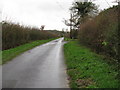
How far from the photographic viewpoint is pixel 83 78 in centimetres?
673

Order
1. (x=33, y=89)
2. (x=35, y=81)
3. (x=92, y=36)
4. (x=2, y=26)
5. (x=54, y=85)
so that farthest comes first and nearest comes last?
(x=2, y=26) < (x=92, y=36) < (x=35, y=81) < (x=54, y=85) < (x=33, y=89)

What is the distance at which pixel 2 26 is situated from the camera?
1822cm

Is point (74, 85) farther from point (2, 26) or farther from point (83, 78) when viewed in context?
point (2, 26)

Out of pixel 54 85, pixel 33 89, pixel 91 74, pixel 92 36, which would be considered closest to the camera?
pixel 33 89

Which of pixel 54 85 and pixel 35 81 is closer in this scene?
pixel 54 85

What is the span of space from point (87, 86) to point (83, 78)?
0.99m

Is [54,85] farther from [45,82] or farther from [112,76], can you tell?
[112,76]

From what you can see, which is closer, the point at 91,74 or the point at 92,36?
the point at 91,74

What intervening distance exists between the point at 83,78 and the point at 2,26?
13602mm

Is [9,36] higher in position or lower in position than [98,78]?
higher

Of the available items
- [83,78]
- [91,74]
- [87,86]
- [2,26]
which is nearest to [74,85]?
[87,86]

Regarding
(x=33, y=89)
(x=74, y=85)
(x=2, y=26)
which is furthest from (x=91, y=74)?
(x=2, y=26)

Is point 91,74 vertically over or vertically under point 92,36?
under

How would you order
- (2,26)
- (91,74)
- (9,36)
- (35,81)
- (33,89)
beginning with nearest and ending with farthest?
(33,89) < (35,81) < (91,74) < (2,26) < (9,36)
